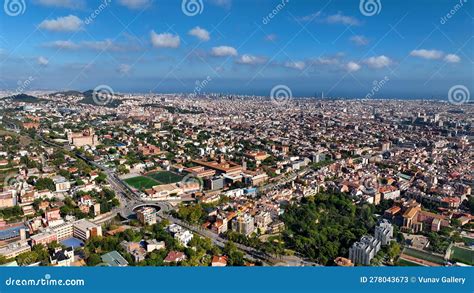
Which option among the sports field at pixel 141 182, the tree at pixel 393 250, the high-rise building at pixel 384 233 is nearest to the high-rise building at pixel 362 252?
the tree at pixel 393 250

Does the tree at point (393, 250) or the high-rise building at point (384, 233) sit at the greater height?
the high-rise building at point (384, 233)

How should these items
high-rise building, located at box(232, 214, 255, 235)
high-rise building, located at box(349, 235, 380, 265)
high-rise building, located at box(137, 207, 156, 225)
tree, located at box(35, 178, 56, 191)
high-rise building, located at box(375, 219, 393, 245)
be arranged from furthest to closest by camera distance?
tree, located at box(35, 178, 56, 191)
high-rise building, located at box(137, 207, 156, 225)
high-rise building, located at box(232, 214, 255, 235)
high-rise building, located at box(375, 219, 393, 245)
high-rise building, located at box(349, 235, 380, 265)

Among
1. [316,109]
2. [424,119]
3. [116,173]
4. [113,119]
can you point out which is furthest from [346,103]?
[116,173]

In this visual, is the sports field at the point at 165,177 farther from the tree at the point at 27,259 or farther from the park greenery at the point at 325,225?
the tree at the point at 27,259

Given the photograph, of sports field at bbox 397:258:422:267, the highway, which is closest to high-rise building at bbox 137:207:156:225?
the highway

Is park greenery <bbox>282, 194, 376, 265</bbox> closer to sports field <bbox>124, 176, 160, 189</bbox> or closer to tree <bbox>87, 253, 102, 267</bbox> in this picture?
tree <bbox>87, 253, 102, 267</bbox>

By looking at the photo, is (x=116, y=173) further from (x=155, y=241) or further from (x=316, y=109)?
(x=316, y=109)
